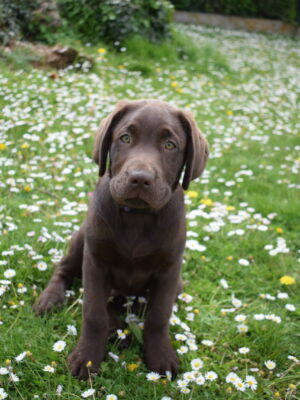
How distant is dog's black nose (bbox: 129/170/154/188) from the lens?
6.89 feet

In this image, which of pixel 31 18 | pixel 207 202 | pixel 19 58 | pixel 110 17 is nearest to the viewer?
pixel 207 202

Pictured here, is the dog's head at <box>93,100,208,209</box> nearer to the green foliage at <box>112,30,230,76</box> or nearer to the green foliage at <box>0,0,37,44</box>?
the green foliage at <box>112,30,230,76</box>

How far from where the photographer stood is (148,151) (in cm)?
226

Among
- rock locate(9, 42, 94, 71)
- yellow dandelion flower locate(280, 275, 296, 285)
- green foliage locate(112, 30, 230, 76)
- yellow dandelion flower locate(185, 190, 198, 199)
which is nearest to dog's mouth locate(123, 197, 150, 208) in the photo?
yellow dandelion flower locate(280, 275, 296, 285)

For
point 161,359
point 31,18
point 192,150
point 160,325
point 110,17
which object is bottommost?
point 161,359

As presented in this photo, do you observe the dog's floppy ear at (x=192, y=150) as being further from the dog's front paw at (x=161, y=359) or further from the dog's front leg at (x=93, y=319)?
the dog's front paw at (x=161, y=359)

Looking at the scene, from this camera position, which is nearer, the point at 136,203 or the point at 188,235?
the point at 136,203

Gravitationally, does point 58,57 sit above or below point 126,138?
below

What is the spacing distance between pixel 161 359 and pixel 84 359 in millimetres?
433

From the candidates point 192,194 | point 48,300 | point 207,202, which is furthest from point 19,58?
point 48,300

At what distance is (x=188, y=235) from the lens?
387 cm

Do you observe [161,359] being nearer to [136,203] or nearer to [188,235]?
[136,203]

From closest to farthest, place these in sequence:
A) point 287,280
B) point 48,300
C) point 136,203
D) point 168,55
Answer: point 136,203 < point 48,300 < point 287,280 < point 168,55

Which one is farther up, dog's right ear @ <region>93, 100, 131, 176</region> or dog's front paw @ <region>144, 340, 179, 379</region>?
dog's right ear @ <region>93, 100, 131, 176</region>
